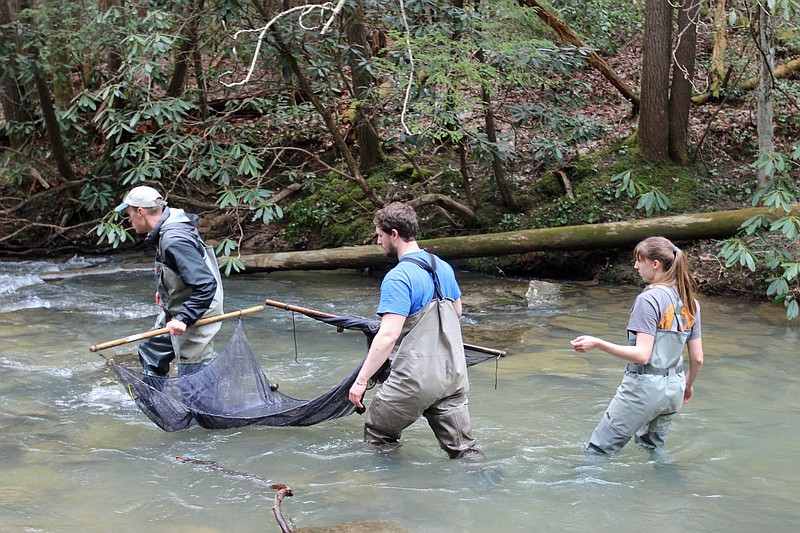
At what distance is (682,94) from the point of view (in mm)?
11906

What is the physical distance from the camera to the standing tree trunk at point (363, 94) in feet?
34.7

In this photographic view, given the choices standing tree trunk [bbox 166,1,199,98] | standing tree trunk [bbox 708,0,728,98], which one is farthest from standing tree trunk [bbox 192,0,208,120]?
standing tree trunk [bbox 708,0,728,98]

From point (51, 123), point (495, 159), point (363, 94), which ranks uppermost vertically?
point (363, 94)

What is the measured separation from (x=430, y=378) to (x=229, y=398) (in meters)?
1.70

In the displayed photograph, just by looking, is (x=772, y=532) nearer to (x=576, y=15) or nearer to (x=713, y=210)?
(x=713, y=210)

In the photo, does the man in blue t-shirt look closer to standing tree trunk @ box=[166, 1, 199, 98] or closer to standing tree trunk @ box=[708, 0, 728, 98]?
standing tree trunk @ box=[166, 1, 199, 98]

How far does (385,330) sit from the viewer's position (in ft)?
14.6

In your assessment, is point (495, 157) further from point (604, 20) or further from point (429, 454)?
point (429, 454)

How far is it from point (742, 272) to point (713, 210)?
5.93 feet

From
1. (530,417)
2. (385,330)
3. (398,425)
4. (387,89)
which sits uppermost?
(387,89)

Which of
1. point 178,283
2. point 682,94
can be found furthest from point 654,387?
point 682,94

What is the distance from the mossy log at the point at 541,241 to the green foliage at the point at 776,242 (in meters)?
0.48

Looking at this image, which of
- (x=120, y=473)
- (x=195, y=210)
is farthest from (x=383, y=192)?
(x=120, y=473)

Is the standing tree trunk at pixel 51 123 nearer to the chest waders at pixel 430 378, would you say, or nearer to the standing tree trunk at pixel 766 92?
the chest waders at pixel 430 378
